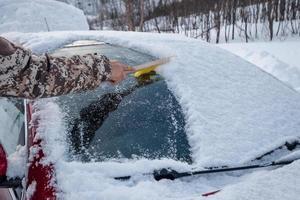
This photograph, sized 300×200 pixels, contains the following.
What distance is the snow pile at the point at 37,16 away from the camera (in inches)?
291

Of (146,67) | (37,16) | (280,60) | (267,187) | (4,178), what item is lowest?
(280,60)

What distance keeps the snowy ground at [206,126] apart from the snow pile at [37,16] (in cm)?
526

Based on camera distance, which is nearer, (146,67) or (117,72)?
(117,72)

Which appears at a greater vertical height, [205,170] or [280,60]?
[205,170]

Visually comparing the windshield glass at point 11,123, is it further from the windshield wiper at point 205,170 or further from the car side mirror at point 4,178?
the windshield wiper at point 205,170

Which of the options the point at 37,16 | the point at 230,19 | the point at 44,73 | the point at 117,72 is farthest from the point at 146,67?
the point at 230,19

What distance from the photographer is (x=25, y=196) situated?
1.25 m

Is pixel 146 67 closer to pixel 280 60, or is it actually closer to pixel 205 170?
pixel 205 170

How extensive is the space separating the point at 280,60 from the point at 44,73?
14.2ft

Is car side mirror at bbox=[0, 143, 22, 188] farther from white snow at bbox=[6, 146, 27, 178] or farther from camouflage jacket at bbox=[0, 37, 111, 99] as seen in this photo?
camouflage jacket at bbox=[0, 37, 111, 99]

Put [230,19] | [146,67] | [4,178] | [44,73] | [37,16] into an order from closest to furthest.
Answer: [4,178]
[44,73]
[146,67]
[37,16]
[230,19]

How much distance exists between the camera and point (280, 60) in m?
5.07

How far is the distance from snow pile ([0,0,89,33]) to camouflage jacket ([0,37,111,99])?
610 centimetres

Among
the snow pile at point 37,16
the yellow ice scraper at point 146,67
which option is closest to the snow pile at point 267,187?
the yellow ice scraper at point 146,67
